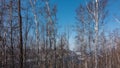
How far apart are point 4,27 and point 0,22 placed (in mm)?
1220

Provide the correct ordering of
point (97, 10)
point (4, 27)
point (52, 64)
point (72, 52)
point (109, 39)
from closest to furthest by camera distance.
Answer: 1. point (97, 10)
2. point (4, 27)
3. point (52, 64)
4. point (109, 39)
5. point (72, 52)

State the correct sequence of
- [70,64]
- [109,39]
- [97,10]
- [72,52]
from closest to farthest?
[97,10] < [109,39] < [70,64] < [72,52]

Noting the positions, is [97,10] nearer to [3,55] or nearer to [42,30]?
[3,55]

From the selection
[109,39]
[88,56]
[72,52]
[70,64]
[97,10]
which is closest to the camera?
[97,10]

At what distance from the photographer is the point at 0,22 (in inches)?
880

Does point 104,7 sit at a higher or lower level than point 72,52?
higher

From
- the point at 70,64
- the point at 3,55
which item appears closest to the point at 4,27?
the point at 3,55

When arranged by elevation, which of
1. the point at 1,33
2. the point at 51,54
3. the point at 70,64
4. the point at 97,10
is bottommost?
the point at 70,64

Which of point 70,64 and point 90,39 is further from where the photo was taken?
point 70,64

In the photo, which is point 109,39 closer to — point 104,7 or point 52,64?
point 52,64

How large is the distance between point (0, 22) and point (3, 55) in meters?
3.22

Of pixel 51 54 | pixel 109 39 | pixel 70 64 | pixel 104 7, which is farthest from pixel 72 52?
pixel 104 7

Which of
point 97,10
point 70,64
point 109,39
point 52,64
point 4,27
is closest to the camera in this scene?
point 97,10

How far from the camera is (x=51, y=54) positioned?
3691cm
